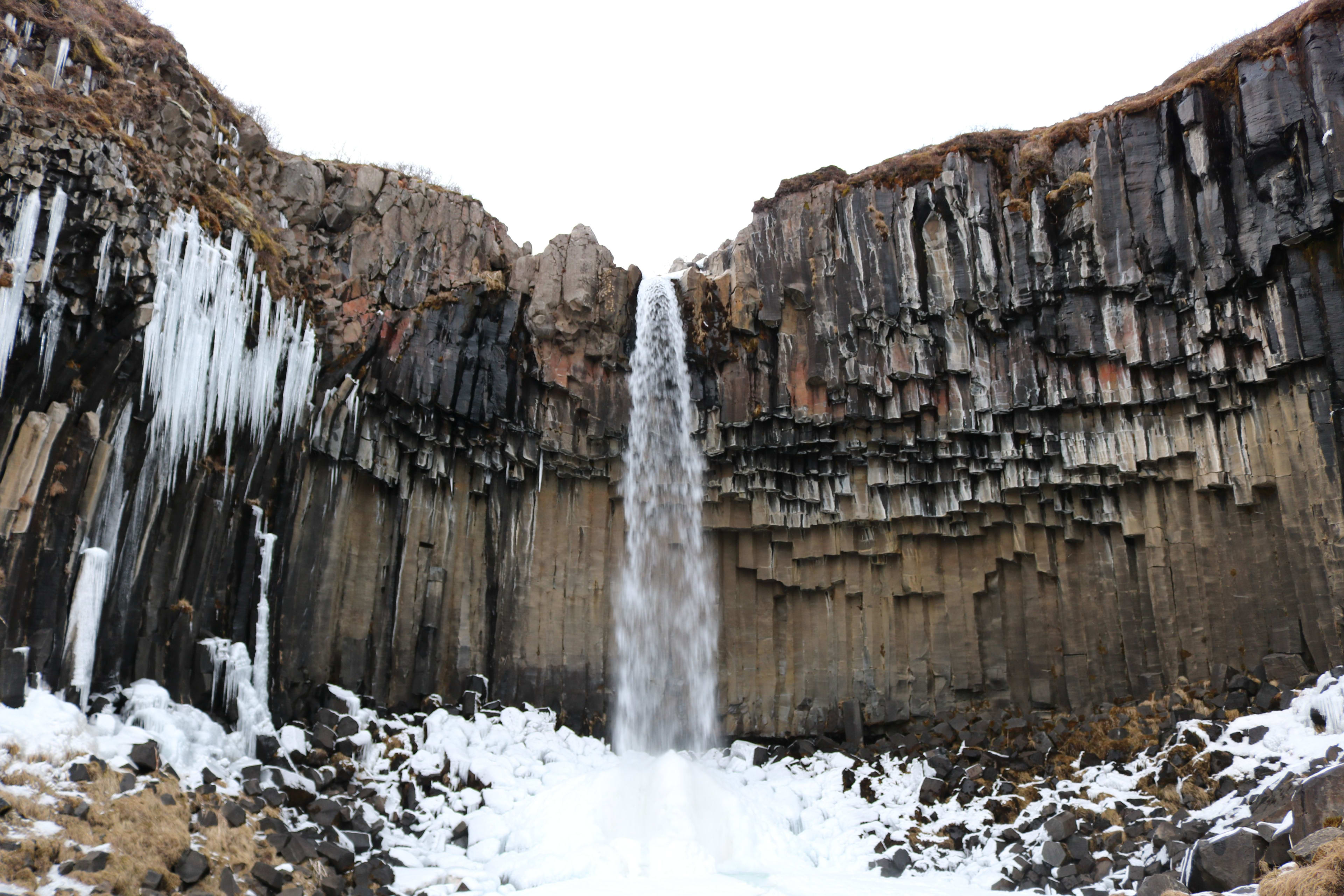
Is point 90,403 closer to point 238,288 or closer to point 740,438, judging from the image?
point 238,288

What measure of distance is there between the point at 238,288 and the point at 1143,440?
16589 mm

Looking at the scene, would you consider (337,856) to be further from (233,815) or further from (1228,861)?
(1228,861)

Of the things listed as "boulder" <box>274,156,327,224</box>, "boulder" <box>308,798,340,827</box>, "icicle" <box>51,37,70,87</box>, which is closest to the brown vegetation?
"boulder" <box>308,798,340,827</box>

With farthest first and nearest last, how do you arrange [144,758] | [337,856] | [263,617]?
[263,617] < [337,856] < [144,758]

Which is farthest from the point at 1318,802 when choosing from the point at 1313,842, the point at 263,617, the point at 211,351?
the point at 211,351

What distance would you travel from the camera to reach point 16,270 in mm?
11477

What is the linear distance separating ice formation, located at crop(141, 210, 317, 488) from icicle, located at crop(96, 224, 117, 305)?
77cm

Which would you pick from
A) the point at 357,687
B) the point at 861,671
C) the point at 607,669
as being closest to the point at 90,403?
the point at 357,687

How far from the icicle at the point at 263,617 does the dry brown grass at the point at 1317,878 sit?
1421 cm

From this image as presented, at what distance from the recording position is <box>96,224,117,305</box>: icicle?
40.1 ft

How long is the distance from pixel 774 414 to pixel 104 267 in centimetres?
1267

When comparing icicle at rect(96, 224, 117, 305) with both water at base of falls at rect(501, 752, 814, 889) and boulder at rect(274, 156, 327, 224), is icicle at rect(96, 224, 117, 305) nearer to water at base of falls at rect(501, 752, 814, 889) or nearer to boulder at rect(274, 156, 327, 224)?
boulder at rect(274, 156, 327, 224)

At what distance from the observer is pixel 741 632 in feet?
68.9

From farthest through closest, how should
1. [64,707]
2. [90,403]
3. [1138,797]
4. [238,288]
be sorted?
[238,288] < [1138,797] < [90,403] < [64,707]
